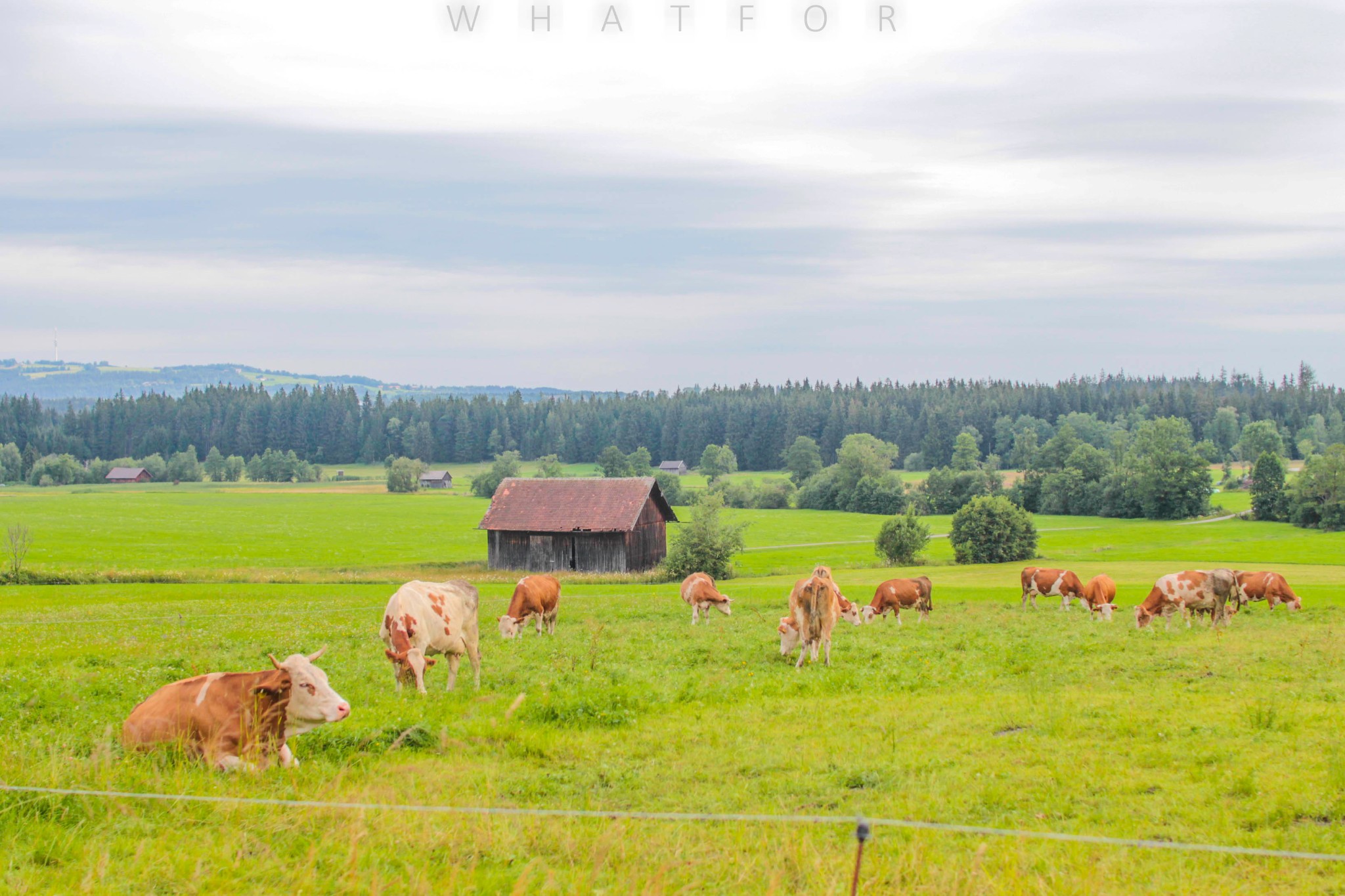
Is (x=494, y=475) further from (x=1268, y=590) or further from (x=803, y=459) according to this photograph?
(x=1268, y=590)

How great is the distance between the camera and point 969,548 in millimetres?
68125

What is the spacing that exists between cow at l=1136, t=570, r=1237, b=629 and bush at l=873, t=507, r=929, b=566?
121 feet

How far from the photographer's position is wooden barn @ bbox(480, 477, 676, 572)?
62719 millimetres

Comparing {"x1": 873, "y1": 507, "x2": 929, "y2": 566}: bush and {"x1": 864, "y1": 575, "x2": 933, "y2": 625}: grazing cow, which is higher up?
{"x1": 864, "y1": 575, "x2": 933, "y2": 625}: grazing cow

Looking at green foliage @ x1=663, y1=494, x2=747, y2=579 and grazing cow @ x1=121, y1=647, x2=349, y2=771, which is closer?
grazing cow @ x1=121, y1=647, x2=349, y2=771

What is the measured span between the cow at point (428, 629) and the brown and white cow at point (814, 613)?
6.27 m

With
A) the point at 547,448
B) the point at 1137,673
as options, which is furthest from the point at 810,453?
the point at 1137,673

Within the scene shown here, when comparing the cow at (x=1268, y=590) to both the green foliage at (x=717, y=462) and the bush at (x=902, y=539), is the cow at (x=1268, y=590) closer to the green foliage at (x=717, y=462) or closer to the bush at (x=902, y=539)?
the bush at (x=902, y=539)

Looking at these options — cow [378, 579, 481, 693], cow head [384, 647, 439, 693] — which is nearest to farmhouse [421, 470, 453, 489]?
cow [378, 579, 481, 693]

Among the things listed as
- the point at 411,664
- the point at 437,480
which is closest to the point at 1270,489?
the point at 411,664

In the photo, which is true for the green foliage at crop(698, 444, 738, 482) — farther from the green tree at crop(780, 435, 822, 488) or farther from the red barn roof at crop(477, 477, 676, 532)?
the red barn roof at crop(477, 477, 676, 532)

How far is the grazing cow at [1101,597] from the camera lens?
3114 cm

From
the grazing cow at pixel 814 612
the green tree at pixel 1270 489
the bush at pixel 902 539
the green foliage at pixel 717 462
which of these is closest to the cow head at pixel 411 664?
the grazing cow at pixel 814 612

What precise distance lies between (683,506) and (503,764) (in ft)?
354
